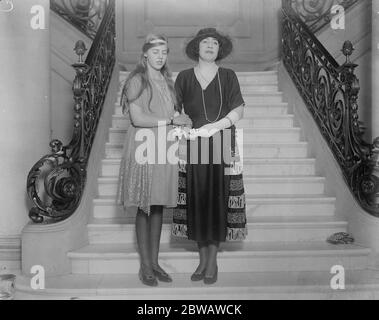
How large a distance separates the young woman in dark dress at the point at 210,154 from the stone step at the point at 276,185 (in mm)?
704

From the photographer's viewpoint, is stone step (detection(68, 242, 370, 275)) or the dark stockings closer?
the dark stockings

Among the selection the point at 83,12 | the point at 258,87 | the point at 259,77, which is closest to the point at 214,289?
the point at 258,87

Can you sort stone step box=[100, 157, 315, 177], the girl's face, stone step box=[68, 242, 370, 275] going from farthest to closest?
stone step box=[100, 157, 315, 177]
stone step box=[68, 242, 370, 275]
the girl's face

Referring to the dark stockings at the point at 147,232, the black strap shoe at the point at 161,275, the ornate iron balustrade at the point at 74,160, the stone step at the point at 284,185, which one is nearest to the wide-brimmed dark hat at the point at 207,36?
the ornate iron balustrade at the point at 74,160

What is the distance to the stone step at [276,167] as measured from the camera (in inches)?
129

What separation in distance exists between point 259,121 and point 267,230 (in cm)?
105

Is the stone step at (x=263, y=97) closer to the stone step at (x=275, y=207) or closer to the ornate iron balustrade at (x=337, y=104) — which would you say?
the ornate iron balustrade at (x=337, y=104)

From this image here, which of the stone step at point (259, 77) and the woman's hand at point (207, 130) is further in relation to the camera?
the stone step at point (259, 77)

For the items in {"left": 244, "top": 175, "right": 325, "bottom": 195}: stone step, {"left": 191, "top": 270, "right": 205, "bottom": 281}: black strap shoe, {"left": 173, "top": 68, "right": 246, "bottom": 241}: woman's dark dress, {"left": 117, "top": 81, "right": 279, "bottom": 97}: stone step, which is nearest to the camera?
{"left": 173, "top": 68, "right": 246, "bottom": 241}: woman's dark dress

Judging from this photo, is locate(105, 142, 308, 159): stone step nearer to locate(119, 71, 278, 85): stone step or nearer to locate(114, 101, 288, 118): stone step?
locate(114, 101, 288, 118): stone step

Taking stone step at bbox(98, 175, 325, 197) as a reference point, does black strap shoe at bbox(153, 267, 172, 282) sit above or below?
below

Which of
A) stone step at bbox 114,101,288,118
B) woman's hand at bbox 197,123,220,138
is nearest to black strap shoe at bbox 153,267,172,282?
woman's hand at bbox 197,123,220,138

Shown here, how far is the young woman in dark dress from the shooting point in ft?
7.86

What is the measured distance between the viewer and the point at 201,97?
2.42 m
